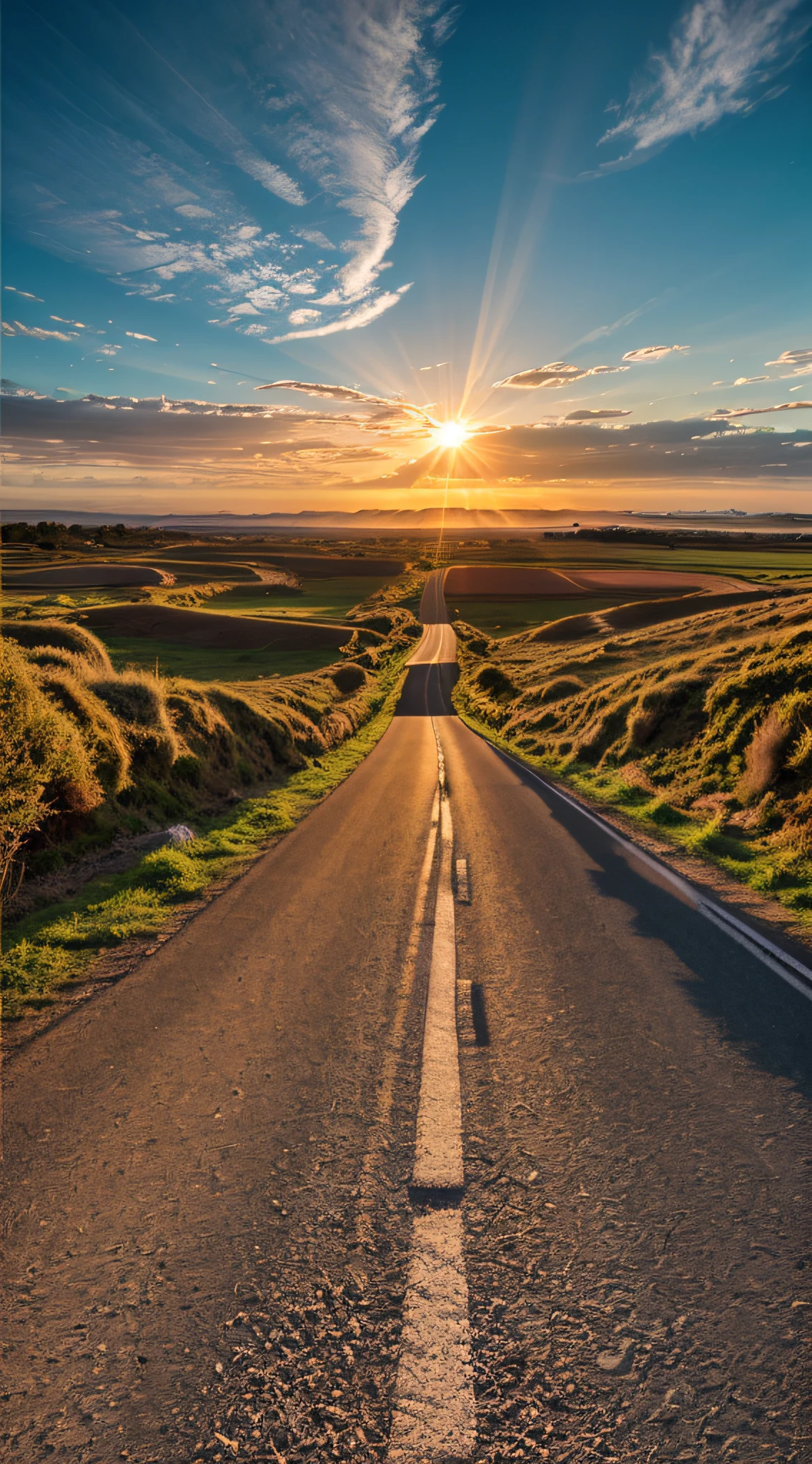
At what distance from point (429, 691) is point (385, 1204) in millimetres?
49067

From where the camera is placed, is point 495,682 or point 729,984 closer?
point 729,984

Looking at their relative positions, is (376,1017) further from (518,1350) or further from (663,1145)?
(518,1350)

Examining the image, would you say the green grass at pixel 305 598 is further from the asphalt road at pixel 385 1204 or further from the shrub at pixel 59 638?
the asphalt road at pixel 385 1204

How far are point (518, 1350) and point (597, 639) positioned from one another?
62.4 metres

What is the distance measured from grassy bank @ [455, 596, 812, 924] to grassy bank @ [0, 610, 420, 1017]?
7.40 meters

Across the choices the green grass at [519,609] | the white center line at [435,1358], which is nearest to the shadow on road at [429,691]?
the green grass at [519,609]

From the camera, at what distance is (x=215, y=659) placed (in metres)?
56.0

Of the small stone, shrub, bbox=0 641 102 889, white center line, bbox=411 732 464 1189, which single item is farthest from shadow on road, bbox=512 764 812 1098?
shrub, bbox=0 641 102 889

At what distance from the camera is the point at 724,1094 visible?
15.4 feet

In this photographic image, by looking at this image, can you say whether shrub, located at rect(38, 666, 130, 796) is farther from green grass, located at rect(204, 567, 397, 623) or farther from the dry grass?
green grass, located at rect(204, 567, 397, 623)

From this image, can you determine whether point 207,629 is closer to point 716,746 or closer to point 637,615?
point 637,615

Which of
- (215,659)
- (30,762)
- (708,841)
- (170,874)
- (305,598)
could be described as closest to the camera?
(30,762)

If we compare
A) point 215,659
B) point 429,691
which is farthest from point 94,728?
point 215,659

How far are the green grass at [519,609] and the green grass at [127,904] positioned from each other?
2907 inches
